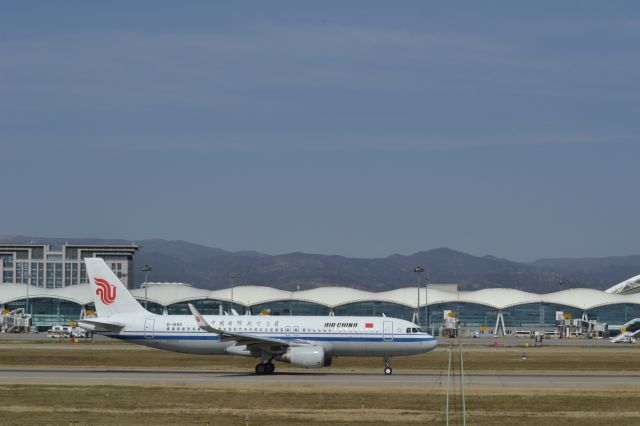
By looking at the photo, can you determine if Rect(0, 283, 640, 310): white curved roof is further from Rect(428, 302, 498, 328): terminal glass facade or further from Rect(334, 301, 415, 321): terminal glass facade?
Rect(428, 302, 498, 328): terminal glass facade

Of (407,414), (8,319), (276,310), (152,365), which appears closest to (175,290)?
(276,310)

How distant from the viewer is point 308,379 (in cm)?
5459

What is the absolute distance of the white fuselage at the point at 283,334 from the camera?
198 feet

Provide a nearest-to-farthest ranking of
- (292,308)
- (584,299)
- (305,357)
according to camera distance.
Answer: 1. (305,357)
2. (292,308)
3. (584,299)

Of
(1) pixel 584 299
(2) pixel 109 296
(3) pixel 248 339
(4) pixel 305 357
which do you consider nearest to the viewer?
(3) pixel 248 339

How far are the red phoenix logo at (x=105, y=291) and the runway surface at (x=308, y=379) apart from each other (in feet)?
14.8

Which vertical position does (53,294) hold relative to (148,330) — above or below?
above

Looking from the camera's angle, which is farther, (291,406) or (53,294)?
(53,294)

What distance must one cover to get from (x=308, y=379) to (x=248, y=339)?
4856mm

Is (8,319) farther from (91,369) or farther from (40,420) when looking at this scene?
(40,420)

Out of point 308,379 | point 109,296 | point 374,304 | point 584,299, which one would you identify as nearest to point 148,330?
point 109,296

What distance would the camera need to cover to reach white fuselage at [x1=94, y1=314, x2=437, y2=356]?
6022 cm

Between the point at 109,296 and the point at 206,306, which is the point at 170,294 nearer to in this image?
the point at 206,306

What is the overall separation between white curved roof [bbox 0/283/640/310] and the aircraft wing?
350 feet
